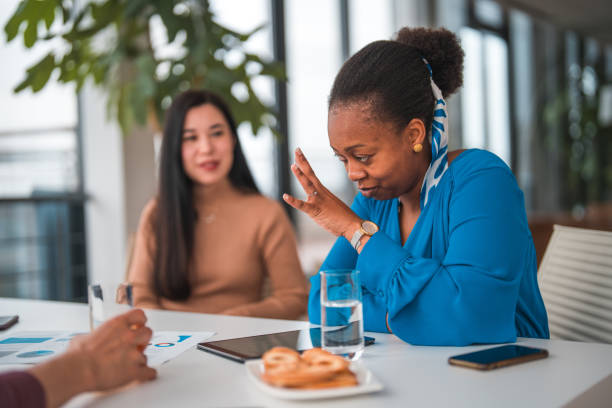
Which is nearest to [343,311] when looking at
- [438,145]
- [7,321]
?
[438,145]

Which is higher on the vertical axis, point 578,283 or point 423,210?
point 423,210

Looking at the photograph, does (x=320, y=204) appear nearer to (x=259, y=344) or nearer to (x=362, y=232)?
(x=362, y=232)

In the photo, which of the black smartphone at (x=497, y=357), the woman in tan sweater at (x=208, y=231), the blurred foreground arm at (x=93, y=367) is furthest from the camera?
the woman in tan sweater at (x=208, y=231)

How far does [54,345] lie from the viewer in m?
1.16

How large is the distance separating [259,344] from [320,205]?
12.8 inches

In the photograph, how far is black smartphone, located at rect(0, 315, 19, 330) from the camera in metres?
1.38

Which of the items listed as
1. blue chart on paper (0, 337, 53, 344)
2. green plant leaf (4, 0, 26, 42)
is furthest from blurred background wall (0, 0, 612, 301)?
blue chart on paper (0, 337, 53, 344)

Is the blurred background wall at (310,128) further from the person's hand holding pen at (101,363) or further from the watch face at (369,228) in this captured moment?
the person's hand holding pen at (101,363)

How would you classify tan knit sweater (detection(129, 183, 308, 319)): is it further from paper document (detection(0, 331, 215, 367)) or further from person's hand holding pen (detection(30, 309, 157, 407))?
person's hand holding pen (detection(30, 309, 157, 407))

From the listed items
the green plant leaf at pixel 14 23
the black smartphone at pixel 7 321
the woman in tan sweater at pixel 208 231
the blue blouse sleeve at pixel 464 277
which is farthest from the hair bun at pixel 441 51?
the green plant leaf at pixel 14 23

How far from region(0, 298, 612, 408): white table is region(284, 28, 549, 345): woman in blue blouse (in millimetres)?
74

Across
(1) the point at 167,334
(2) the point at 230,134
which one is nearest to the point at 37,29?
(2) the point at 230,134

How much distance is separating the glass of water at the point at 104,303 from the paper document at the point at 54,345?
0.09 meters

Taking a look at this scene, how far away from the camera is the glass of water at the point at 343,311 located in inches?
37.5
